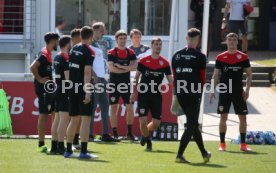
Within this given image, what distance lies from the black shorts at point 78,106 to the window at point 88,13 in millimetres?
8830

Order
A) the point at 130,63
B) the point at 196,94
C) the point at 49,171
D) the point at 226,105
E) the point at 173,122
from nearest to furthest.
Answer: the point at 49,171
the point at 196,94
the point at 226,105
the point at 130,63
the point at 173,122

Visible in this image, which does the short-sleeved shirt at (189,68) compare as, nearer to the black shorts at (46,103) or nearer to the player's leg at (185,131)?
the player's leg at (185,131)

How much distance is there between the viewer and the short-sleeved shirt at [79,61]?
13227mm

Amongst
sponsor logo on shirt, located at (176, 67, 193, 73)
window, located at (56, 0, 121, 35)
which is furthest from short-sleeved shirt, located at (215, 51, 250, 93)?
window, located at (56, 0, 121, 35)

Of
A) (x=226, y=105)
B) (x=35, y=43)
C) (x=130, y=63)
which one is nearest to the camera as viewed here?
(x=226, y=105)

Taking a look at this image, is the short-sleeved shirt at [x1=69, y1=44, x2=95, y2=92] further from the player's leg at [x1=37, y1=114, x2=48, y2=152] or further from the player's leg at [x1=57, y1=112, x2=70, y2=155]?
the player's leg at [x1=37, y1=114, x2=48, y2=152]

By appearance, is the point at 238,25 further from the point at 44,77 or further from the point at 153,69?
the point at 44,77

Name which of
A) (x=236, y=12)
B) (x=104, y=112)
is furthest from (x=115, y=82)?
(x=236, y=12)

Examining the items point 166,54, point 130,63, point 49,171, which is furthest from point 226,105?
point 166,54

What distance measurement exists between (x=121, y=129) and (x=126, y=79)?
152cm

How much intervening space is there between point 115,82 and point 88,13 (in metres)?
5.80

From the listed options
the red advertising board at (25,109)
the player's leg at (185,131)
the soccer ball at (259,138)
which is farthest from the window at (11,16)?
the player's leg at (185,131)

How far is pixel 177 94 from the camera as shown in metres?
13.5

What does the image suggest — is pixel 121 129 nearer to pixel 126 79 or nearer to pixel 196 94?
pixel 126 79
